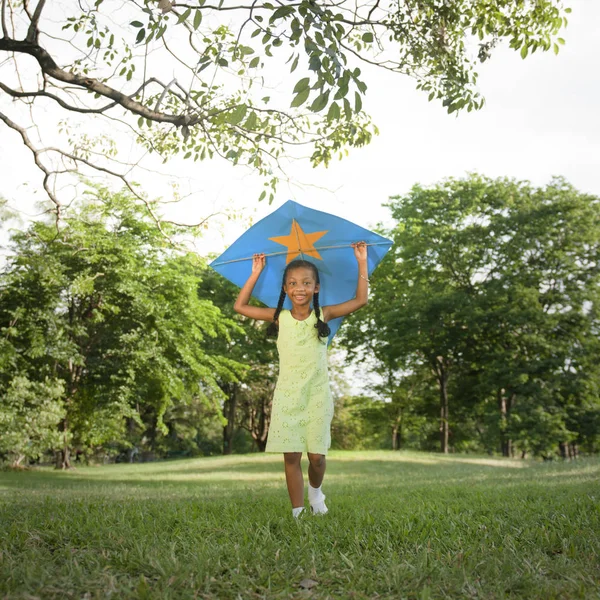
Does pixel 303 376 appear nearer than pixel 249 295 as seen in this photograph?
Yes

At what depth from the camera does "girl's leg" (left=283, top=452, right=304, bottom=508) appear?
15.9 feet

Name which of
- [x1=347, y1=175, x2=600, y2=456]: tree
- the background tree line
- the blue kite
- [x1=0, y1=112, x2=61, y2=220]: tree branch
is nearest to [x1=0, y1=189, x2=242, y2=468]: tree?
the background tree line

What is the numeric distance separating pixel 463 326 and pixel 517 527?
1033 inches

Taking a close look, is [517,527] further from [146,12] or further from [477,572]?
[146,12]

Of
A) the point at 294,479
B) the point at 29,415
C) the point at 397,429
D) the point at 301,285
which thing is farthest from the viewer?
the point at 397,429

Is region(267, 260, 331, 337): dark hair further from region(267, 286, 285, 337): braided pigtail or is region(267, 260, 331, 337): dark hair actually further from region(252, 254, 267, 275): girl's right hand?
region(252, 254, 267, 275): girl's right hand

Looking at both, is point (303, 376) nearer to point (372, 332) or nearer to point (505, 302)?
point (505, 302)

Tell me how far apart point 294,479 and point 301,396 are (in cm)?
67

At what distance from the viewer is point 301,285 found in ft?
17.3

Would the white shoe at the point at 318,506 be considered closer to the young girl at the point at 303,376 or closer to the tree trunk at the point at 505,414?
the young girl at the point at 303,376

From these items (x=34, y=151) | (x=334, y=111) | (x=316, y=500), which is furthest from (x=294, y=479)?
(x=34, y=151)

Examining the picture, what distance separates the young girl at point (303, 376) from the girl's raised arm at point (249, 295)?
0.01 m

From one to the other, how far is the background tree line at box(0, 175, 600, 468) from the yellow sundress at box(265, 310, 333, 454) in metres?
6.77

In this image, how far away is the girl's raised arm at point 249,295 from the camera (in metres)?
5.44
